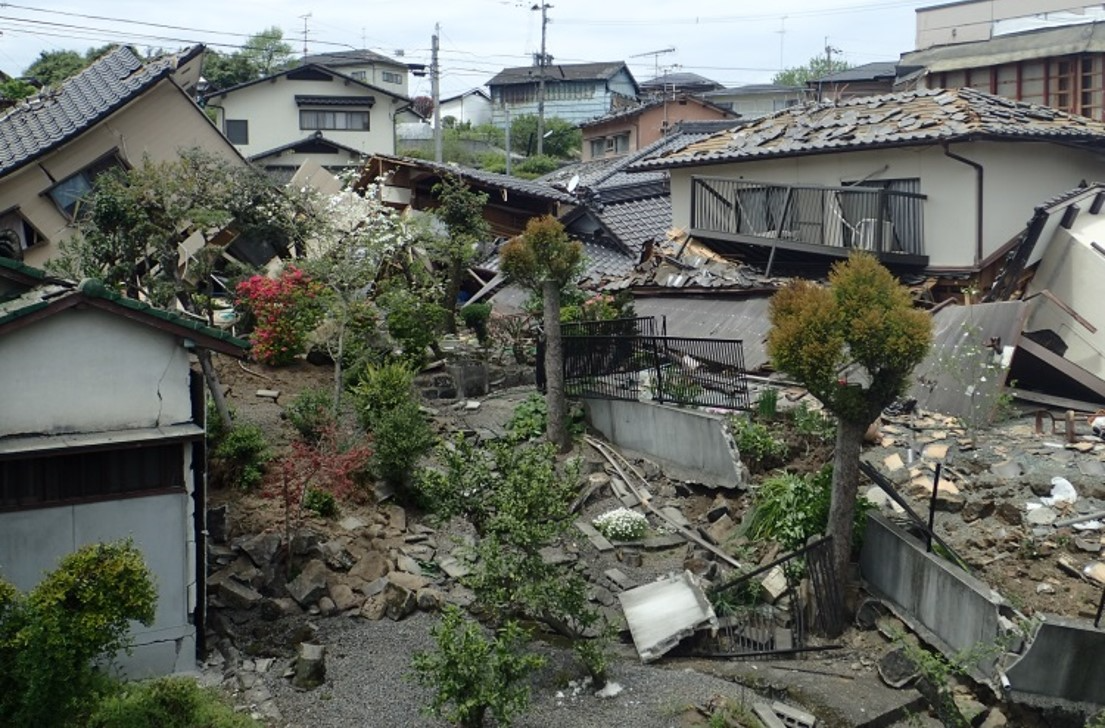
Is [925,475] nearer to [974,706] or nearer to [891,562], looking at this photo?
[891,562]

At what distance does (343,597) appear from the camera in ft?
42.2

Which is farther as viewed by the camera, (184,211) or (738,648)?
(184,211)

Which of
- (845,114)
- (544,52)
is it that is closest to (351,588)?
(845,114)

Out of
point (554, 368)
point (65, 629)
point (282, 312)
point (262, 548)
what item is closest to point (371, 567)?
point (262, 548)

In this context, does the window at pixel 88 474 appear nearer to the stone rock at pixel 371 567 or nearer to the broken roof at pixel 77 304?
the broken roof at pixel 77 304

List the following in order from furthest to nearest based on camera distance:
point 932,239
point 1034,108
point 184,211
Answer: point 1034,108 < point 932,239 < point 184,211

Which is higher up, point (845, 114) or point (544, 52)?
point (544, 52)

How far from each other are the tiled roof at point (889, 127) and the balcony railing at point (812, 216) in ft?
2.67

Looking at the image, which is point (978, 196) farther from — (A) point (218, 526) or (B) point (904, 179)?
(A) point (218, 526)

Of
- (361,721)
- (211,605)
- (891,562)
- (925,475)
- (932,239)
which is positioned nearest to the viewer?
(361,721)

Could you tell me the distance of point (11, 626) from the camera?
7.95 metres

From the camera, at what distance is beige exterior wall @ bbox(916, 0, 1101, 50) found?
3653cm

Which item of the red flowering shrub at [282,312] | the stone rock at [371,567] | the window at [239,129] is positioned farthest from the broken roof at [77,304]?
the window at [239,129]

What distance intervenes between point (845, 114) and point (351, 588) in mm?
16558
